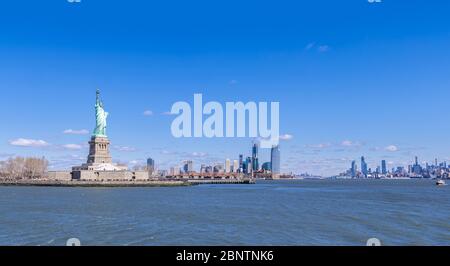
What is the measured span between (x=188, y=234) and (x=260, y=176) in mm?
168098

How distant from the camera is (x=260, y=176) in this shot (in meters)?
183

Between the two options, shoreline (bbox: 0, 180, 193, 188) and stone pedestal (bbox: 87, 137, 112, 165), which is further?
stone pedestal (bbox: 87, 137, 112, 165)

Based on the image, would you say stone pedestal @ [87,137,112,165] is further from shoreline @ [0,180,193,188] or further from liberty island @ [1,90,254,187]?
shoreline @ [0,180,193,188]

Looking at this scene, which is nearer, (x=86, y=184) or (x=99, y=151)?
(x=86, y=184)

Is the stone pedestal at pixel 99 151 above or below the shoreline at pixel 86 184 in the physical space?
above

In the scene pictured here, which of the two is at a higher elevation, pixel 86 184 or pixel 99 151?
pixel 99 151

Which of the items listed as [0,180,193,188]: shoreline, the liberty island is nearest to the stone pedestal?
the liberty island

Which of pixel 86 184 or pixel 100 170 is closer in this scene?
pixel 86 184

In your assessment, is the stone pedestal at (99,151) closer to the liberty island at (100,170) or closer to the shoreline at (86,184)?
the liberty island at (100,170)

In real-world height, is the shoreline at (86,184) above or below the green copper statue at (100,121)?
below

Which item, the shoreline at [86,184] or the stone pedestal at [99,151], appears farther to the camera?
the stone pedestal at [99,151]

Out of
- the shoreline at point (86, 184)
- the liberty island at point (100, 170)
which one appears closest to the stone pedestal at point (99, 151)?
the liberty island at point (100, 170)
